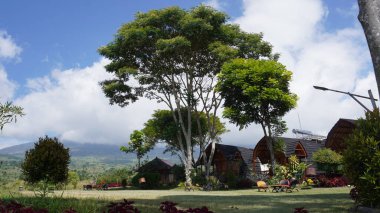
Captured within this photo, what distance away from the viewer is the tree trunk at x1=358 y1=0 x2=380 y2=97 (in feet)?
24.8

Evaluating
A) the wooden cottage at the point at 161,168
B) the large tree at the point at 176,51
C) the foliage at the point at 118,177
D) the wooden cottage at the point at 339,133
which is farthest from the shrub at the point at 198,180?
the wooden cottage at the point at 161,168

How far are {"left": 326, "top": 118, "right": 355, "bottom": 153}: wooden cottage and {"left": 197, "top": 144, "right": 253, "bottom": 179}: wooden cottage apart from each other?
929 centimetres

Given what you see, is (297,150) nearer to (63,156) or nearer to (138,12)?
(138,12)

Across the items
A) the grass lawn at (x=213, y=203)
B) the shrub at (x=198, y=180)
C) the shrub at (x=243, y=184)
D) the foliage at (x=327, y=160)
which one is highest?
the foliage at (x=327, y=160)

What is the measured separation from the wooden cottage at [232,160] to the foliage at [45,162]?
84.0ft

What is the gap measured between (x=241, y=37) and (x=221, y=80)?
544 centimetres

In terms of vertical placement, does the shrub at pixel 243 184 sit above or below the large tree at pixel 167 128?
below

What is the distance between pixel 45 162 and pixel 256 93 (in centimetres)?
1965

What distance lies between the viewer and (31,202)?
11.8 m

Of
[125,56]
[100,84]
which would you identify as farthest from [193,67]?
[100,84]

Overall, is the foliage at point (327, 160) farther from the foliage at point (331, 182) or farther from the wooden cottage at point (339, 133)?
the wooden cottage at point (339, 133)

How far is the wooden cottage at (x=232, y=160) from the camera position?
155ft

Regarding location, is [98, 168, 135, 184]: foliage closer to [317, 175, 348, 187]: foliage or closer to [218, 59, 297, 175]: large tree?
[218, 59, 297, 175]: large tree

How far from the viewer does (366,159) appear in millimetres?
11469
